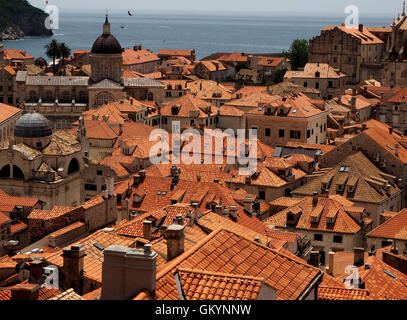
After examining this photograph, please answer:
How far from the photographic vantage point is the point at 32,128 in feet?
160

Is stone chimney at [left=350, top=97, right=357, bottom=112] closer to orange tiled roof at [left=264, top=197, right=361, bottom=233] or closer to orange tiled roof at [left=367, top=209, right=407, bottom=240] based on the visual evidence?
orange tiled roof at [left=264, top=197, right=361, bottom=233]

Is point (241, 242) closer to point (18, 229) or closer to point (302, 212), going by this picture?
point (18, 229)

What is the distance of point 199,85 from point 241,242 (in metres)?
84.8

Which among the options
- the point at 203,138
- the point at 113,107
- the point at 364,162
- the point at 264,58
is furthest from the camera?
the point at 264,58

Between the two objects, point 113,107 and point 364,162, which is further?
point 113,107

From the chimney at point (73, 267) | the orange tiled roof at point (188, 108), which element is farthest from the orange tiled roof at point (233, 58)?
the chimney at point (73, 267)

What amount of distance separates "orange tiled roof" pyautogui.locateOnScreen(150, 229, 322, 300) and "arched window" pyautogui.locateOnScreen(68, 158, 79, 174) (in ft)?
108

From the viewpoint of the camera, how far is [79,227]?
99.9 ft

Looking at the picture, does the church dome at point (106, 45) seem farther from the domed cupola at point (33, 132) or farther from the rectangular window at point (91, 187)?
the domed cupola at point (33, 132)

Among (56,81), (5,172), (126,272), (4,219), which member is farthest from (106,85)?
(126,272)

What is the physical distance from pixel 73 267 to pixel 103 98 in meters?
67.3

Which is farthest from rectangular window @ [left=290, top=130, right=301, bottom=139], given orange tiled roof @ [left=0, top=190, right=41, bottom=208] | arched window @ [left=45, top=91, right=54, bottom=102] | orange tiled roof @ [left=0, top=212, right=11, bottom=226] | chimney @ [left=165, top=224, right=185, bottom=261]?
chimney @ [left=165, top=224, right=185, bottom=261]

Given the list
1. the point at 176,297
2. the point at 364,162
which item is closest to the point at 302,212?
the point at 364,162
